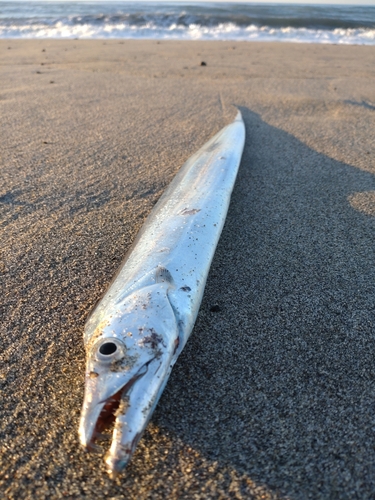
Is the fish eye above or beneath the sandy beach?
above

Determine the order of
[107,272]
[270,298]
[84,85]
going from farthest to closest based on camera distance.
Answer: [84,85] → [107,272] → [270,298]

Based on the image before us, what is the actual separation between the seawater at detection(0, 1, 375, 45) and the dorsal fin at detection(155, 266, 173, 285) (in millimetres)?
13149

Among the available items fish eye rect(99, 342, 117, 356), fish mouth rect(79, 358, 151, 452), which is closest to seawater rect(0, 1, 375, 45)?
fish eye rect(99, 342, 117, 356)

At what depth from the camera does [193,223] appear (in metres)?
2.38

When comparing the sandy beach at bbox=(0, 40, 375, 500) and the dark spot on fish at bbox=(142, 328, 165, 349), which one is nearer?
the sandy beach at bbox=(0, 40, 375, 500)

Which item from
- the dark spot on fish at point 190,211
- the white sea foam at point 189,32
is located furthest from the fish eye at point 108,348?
the white sea foam at point 189,32

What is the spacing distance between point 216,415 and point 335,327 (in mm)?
763

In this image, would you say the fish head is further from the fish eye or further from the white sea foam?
the white sea foam

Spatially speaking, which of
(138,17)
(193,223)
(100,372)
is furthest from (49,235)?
(138,17)

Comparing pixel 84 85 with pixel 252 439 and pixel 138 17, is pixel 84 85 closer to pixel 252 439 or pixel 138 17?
pixel 252 439

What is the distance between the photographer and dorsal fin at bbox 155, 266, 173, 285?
189cm

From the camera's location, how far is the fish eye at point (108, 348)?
4.95 ft

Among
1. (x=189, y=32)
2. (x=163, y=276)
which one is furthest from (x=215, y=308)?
(x=189, y=32)

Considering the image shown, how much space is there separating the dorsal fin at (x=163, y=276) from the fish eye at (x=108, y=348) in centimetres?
43
